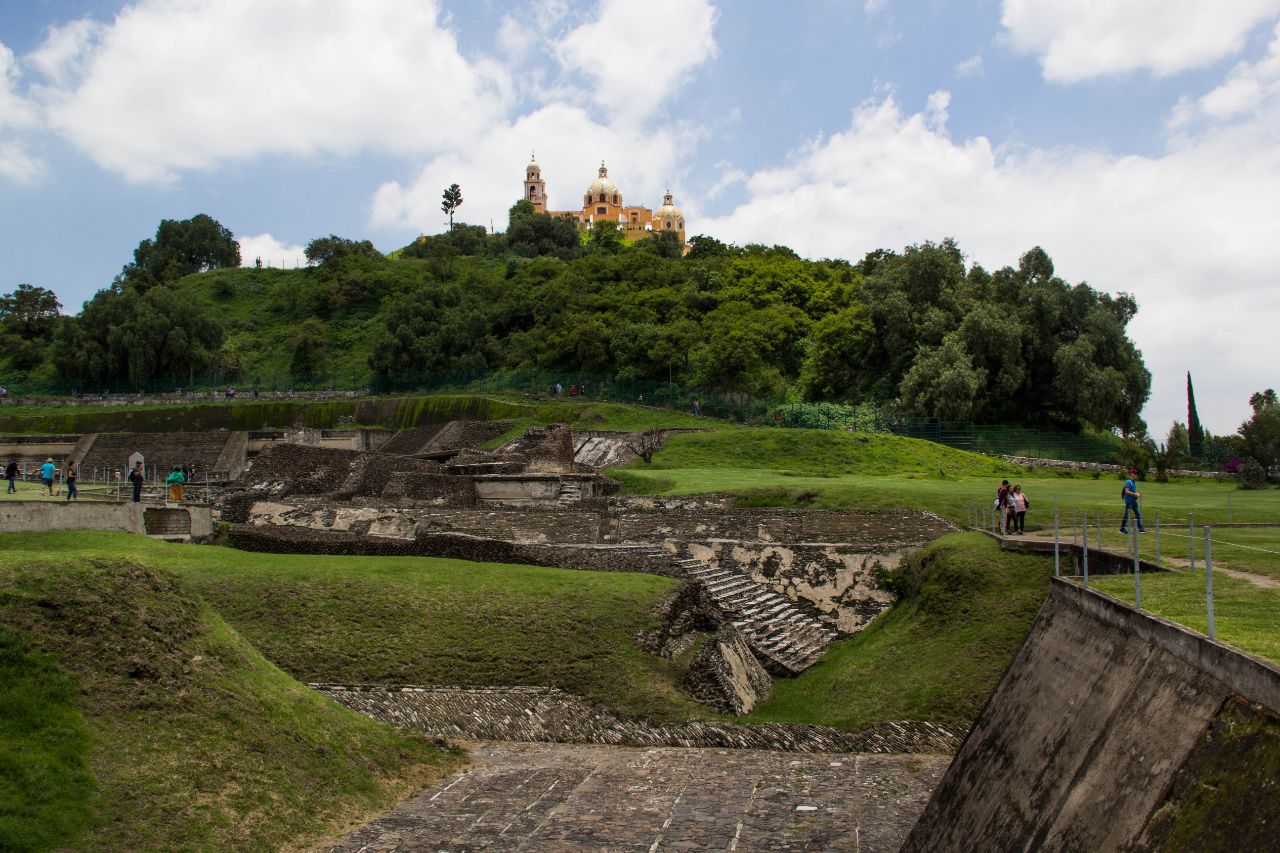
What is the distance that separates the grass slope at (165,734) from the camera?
8383mm

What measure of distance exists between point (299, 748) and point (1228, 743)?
26.9 ft

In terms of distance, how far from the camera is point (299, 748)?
34.1 feet

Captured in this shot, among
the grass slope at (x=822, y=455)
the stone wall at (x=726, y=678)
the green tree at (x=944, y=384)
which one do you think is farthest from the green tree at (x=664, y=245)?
the stone wall at (x=726, y=678)

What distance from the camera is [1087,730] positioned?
6.99 meters

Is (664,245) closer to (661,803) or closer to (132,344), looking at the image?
(132,344)

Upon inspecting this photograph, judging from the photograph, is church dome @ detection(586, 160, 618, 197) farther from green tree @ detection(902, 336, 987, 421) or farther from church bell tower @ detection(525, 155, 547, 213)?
green tree @ detection(902, 336, 987, 421)

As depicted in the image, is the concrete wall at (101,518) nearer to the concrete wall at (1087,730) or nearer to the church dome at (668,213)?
the concrete wall at (1087,730)

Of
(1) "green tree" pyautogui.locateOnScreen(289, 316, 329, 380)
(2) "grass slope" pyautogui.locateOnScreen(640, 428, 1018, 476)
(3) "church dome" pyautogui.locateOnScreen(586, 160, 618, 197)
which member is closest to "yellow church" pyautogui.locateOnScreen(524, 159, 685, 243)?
(3) "church dome" pyautogui.locateOnScreen(586, 160, 618, 197)

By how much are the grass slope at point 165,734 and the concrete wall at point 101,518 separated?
26.9ft

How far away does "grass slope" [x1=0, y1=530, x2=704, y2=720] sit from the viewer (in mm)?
13969

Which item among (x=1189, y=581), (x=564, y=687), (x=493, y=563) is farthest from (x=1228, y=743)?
(x=493, y=563)

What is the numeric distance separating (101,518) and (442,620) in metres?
8.41

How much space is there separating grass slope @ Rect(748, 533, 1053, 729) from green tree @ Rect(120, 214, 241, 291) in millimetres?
101859

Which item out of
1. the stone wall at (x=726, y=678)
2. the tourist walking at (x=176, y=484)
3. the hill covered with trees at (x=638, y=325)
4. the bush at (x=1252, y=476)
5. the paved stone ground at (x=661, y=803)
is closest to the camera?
the paved stone ground at (x=661, y=803)
